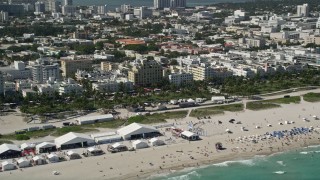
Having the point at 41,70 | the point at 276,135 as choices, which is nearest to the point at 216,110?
the point at 276,135

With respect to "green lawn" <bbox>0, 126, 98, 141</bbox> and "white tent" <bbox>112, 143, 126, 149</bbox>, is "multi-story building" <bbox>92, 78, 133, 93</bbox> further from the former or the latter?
"white tent" <bbox>112, 143, 126, 149</bbox>

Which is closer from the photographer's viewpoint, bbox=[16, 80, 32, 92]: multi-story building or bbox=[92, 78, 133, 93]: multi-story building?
bbox=[92, 78, 133, 93]: multi-story building

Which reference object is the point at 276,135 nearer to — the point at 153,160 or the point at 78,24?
the point at 153,160

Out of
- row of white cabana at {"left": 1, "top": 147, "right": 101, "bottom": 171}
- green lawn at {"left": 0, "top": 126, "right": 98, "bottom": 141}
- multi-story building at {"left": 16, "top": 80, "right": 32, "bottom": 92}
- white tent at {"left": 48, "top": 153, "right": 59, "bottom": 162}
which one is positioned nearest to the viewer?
row of white cabana at {"left": 1, "top": 147, "right": 101, "bottom": 171}

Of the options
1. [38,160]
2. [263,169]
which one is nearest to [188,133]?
[263,169]

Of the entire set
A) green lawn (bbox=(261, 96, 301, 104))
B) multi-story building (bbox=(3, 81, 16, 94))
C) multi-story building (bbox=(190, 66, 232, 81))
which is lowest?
green lawn (bbox=(261, 96, 301, 104))

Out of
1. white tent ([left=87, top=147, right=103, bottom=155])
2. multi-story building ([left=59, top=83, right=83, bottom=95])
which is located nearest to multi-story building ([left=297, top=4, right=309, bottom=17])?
multi-story building ([left=59, top=83, right=83, bottom=95])
